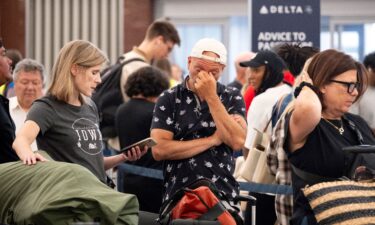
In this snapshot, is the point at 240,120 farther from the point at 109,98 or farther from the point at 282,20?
the point at 109,98

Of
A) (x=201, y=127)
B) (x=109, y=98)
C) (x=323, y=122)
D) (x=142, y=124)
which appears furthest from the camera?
(x=109, y=98)

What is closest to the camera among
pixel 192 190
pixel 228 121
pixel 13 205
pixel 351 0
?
pixel 13 205

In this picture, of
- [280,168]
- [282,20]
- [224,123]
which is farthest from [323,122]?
[282,20]

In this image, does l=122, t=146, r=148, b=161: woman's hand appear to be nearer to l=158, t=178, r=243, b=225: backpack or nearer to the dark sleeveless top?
l=158, t=178, r=243, b=225: backpack

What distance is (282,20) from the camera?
297 inches

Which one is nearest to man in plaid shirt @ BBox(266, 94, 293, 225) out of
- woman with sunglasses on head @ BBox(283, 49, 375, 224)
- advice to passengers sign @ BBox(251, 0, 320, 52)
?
woman with sunglasses on head @ BBox(283, 49, 375, 224)

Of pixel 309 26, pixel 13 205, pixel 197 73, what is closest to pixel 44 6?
pixel 309 26

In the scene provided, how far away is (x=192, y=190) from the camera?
14.9 feet

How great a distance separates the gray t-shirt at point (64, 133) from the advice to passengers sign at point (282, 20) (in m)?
3.03

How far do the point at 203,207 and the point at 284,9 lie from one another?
11.1ft

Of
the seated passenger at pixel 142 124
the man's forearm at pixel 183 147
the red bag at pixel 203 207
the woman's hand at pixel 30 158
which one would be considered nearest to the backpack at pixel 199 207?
the red bag at pixel 203 207

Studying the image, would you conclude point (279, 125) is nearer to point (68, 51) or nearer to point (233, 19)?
point (68, 51)

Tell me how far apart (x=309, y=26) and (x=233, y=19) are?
20.1 ft

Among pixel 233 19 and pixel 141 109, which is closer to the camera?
pixel 141 109
